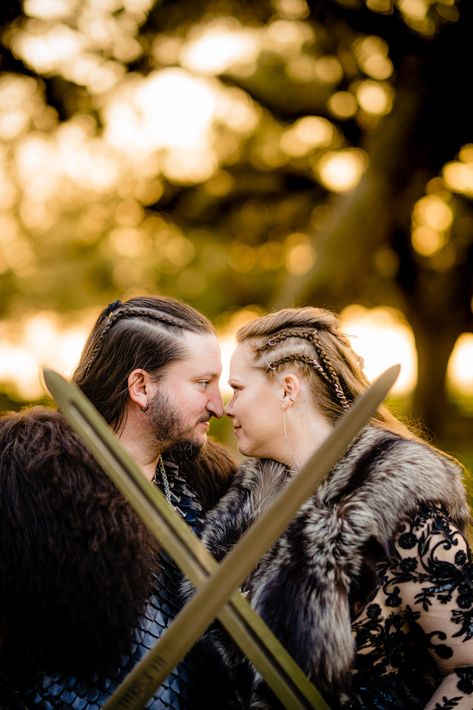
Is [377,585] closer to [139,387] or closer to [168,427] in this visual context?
[168,427]

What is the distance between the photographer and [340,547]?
2.25m

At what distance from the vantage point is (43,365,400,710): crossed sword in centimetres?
178

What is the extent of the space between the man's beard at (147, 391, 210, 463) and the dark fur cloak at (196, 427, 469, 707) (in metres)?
0.55

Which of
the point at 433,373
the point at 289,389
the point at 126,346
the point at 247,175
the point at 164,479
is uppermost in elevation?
the point at 247,175

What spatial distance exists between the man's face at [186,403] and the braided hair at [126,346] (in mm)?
43

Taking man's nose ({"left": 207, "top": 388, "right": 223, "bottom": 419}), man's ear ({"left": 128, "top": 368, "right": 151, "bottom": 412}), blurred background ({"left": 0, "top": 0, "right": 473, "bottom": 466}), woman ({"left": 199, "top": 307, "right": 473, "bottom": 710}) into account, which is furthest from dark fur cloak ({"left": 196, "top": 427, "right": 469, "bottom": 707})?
blurred background ({"left": 0, "top": 0, "right": 473, "bottom": 466})

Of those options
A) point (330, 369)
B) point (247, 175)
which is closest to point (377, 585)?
point (330, 369)

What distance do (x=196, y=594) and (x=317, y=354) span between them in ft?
3.29

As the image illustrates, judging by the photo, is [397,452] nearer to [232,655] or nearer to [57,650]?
[232,655]

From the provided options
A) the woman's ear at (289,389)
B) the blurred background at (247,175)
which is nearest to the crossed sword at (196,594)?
the woman's ear at (289,389)

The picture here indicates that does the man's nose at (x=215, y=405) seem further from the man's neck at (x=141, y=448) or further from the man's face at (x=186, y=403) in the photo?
the man's neck at (x=141, y=448)

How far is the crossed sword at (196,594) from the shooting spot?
5.84 feet

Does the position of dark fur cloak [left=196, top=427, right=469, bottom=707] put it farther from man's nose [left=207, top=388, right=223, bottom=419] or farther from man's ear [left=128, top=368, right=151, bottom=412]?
man's ear [left=128, top=368, right=151, bottom=412]

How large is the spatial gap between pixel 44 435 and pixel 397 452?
1.05 meters
